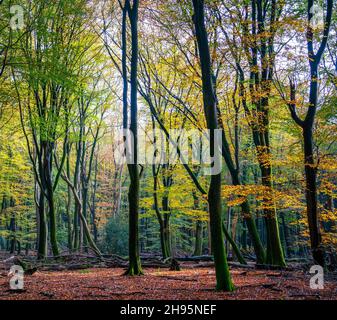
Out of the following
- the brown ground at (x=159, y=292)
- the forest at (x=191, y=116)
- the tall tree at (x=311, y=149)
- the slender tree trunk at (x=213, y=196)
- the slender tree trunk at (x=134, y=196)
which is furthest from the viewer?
the slender tree trunk at (x=134, y=196)

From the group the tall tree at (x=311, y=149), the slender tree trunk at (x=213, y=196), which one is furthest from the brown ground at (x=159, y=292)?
the tall tree at (x=311, y=149)

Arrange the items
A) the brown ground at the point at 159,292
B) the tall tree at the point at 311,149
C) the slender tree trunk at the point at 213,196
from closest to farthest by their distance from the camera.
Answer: the brown ground at the point at 159,292, the slender tree trunk at the point at 213,196, the tall tree at the point at 311,149

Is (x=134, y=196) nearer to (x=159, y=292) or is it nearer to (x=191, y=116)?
(x=159, y=292)

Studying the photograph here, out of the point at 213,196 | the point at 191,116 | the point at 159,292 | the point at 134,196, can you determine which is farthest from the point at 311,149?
the point at 191,116

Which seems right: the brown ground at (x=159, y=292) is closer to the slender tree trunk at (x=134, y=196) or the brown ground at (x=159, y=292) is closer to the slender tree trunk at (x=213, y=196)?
the slender tree trunk at (x=213, y=196)

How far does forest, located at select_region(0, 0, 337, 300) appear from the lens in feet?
28.9

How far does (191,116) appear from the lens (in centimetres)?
1766

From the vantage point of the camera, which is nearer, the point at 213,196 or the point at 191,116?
the point at 213,196

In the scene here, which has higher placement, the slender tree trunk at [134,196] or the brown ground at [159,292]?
the slender tree trunk at [134,196]

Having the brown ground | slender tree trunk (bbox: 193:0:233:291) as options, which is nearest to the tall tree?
the brown ground

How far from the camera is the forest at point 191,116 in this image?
28.9 feet

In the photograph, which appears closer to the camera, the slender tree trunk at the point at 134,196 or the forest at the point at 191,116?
the forest at the point at 191,116

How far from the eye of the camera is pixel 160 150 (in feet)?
70.0
